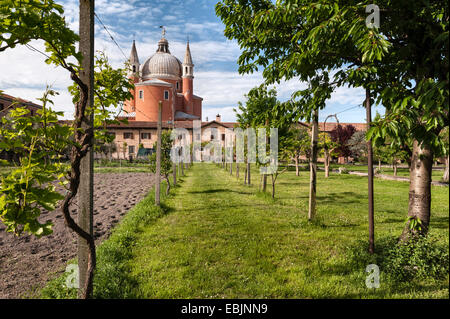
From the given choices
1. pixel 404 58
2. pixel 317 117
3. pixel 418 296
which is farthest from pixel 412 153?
pixel 317 117

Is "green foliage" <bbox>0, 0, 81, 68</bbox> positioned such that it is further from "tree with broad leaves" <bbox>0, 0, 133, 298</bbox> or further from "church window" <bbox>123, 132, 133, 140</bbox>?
"church window" <bbox>123, 132, 133, 140</bbox>

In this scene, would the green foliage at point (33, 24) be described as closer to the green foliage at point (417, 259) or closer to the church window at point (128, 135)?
the green foliage at point (417, 259)

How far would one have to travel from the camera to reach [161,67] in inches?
2201

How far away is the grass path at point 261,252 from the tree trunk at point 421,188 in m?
0.41

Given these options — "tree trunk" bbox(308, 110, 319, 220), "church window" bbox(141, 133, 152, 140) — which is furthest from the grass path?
"church window" bbox(141, 133, 152, 140)

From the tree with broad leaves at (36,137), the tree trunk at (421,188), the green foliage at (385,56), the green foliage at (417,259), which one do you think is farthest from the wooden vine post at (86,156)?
the tree trunk at (421,188)

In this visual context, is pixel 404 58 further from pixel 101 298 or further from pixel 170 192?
pixel 170 192

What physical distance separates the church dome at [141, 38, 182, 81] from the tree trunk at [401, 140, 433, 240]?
57333 mm

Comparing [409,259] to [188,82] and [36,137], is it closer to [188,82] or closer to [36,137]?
[36,137]

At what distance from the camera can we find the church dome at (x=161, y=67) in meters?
55.6

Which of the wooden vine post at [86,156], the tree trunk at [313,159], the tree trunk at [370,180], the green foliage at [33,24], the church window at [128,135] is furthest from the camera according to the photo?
the church window at [128,135]

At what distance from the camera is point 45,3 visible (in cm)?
228

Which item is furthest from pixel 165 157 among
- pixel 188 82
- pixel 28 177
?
pixel 188 82
